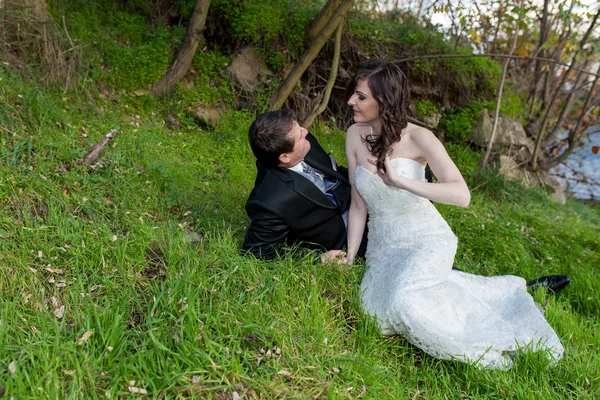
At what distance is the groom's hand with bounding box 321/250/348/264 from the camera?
3.95m

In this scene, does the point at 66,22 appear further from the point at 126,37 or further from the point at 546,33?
the point at 546,33

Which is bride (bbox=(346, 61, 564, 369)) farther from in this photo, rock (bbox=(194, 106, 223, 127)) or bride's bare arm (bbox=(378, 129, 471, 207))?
rock (bbox=(194, 106, 223, 127))

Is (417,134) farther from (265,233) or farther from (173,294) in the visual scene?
(173,294)

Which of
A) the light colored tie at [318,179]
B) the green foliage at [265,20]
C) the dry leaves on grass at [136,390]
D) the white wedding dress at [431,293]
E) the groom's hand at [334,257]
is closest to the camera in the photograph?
the dry leaves on grass at [136,390]

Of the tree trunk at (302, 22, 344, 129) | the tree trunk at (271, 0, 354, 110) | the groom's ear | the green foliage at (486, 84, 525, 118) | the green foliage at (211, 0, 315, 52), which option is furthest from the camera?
the green foliage at (486, 84, 525, 118)

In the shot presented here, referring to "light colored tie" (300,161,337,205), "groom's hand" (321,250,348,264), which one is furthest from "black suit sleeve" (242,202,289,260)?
"light colored tie" (300,161,337,205)

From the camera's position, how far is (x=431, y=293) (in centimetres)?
353

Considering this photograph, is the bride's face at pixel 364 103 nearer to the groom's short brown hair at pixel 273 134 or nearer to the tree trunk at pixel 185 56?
the groom's short brown hair at pixel 273 134

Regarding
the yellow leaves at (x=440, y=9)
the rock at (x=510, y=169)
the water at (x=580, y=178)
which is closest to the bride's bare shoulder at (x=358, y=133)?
the yellow leaves at (x=440, y=9)

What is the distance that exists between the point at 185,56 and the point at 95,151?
2180 mm

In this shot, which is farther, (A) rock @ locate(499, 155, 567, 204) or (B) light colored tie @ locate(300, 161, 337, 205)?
(A) rock @ locate(499, 155, 567, 204)

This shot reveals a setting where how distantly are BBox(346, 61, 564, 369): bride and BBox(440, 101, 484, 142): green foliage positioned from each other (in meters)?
3.92

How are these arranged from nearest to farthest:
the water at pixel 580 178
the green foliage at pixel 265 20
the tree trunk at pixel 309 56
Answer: the tree trunk at pixel 309 56 → the green foliage at pixel 265 20 → the water at pixel 580 178

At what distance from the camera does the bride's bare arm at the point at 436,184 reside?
347 centimetres
